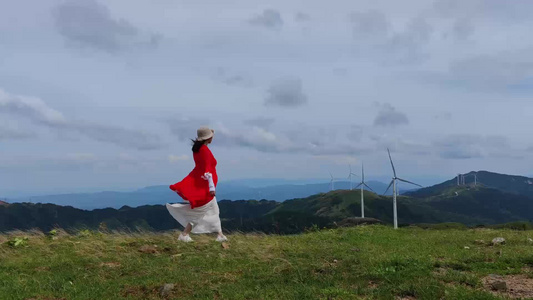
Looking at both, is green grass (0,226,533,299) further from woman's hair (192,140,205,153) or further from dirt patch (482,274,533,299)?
woman's hair (192,140,205,153)

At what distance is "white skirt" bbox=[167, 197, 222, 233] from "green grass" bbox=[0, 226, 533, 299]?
17.4 inches

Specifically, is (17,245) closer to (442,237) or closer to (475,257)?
(475,257)

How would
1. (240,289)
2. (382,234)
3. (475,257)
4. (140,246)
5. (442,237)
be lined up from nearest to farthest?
(240,289) < (475,257) < (140,246) < (442,237) < (382,234)

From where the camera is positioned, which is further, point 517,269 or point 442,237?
point 442,237

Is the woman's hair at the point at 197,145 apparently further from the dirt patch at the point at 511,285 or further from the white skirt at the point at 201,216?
the dirt patch at the point at 511,285

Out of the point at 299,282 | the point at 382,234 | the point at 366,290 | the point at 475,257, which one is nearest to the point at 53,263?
the point at 299,282

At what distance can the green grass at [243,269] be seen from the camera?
806 centimetres

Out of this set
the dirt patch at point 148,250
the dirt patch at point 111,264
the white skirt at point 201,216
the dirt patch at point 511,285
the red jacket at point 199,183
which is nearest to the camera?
the dirt patch at point 511,285

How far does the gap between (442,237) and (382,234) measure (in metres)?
2.26

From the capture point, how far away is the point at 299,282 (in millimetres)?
8734

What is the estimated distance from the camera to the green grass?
317 inches

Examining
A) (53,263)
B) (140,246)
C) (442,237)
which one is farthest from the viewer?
(442,237)

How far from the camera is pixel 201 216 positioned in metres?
14.1

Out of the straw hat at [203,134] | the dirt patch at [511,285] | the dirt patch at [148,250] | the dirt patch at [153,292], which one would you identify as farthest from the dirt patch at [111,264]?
the dirt patch at [511,285]
